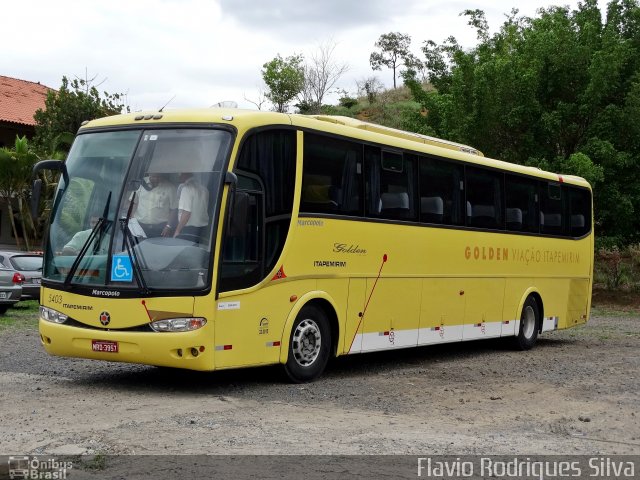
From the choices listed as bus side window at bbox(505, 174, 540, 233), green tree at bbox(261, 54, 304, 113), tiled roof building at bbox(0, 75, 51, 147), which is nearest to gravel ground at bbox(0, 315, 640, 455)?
bus side window at bbox(505, 174, 540, 233)

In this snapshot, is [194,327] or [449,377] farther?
[449,377]

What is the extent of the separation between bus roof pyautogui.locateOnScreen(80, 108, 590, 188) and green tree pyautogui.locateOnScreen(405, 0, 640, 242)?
12.1 metres

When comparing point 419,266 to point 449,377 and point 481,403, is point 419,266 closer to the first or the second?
point 449,377

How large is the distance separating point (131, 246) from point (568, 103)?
2093 cm

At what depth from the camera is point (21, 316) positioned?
23.9m

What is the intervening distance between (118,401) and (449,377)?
5040mm

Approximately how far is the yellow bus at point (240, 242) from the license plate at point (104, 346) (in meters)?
0.02

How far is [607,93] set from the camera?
28.9 m

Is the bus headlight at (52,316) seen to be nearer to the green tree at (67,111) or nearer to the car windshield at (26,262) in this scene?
the car windshield at (26,262)

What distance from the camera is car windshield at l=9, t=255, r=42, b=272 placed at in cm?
2630

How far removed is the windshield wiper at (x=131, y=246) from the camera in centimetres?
1096

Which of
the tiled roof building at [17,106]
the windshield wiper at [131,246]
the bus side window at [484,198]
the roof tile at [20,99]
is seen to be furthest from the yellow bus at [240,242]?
the roof tile at [20,99]

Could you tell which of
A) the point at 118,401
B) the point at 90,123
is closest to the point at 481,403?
the point at 118,401

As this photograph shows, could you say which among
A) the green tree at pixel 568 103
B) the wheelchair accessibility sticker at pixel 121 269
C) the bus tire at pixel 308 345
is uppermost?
the green tree at pixel 568 103
